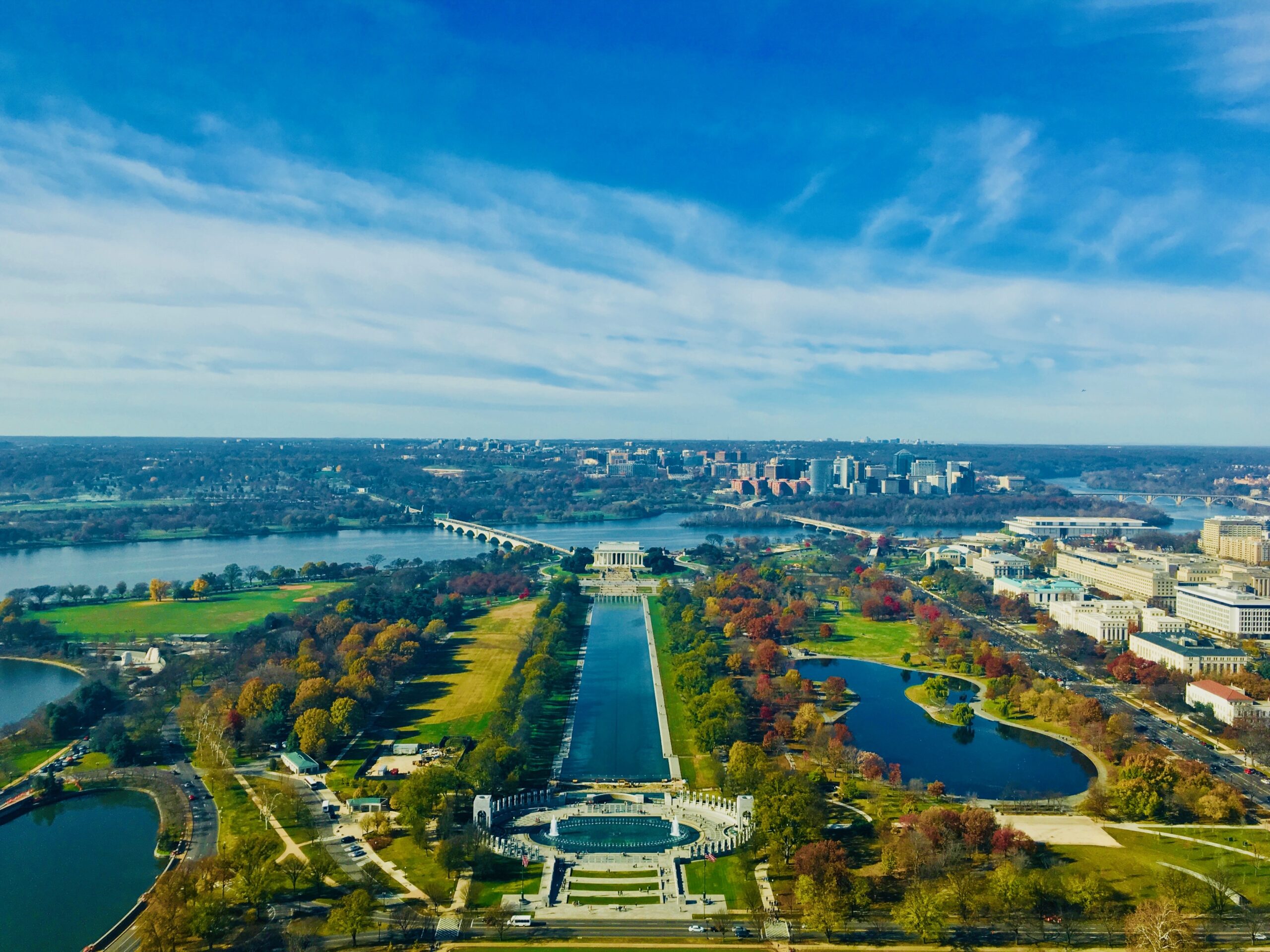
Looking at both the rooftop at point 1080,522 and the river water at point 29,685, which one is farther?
the rooftop at point 1080,522

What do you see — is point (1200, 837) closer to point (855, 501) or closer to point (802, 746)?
point (802, 746)

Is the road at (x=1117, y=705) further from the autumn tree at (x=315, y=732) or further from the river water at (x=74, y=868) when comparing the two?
the river water at (x=74, y=868)

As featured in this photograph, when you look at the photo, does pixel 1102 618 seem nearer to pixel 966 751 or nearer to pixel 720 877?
pixel 966 751

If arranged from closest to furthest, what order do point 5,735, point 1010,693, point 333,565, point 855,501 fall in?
point 5,735 → point 1010,693 → point 333,565 → point 855,501

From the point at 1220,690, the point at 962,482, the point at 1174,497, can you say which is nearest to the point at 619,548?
the point at 1220,690

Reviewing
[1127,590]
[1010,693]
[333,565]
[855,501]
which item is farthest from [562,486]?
[1010,693]

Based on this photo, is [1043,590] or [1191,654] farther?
[1043,590]

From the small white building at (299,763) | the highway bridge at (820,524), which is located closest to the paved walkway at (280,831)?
the small white building at (299,763)
